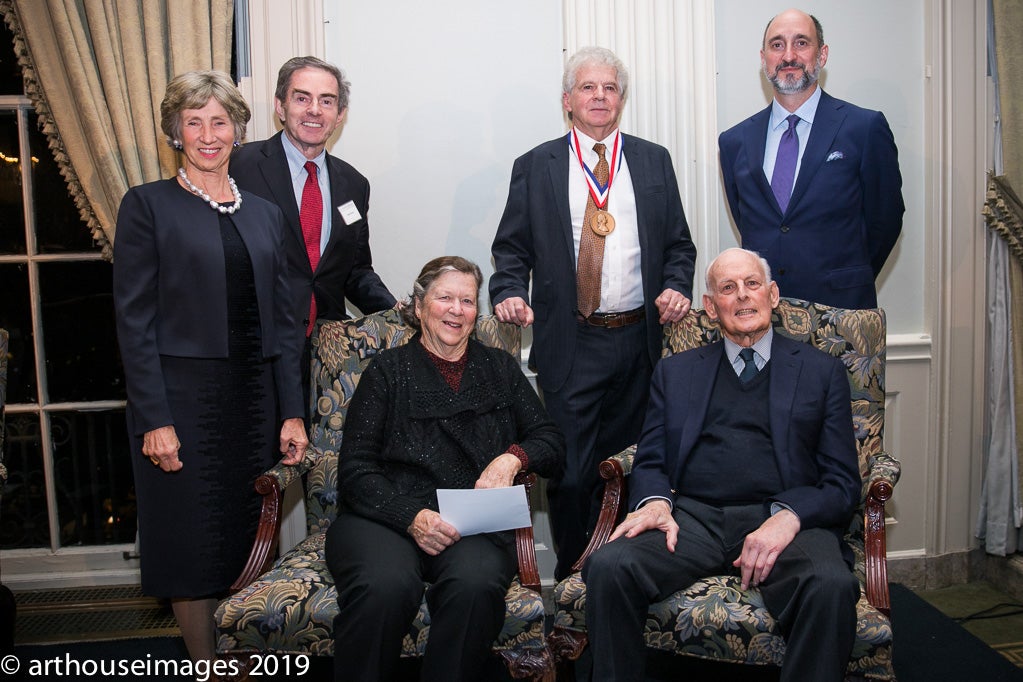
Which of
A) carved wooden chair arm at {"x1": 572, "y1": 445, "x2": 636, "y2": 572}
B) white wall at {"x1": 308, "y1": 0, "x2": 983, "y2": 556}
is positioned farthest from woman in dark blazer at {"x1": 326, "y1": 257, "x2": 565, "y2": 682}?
white wall at {"x1": 308, "y1": 0, "x2": 983, "y2": 556}

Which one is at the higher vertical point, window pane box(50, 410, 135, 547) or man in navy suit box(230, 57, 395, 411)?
man in navy suit box(230, 57, 395, 411)

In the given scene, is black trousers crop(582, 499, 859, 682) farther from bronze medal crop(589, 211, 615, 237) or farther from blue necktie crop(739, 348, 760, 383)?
bronze medal crop(589, 211, 615, 237)

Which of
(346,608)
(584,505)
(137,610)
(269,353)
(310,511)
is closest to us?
(346,608)

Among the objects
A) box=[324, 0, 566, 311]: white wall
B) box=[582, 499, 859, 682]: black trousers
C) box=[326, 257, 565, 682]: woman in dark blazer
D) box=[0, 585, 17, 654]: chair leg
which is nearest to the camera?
box=[582, 499, 859, 682]: black trousers

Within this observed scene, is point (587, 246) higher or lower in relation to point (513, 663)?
higher

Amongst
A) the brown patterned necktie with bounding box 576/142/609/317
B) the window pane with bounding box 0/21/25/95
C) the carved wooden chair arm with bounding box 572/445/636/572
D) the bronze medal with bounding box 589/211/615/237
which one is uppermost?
the window pane with bounding box 0/21/25/95

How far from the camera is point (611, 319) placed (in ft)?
9.44

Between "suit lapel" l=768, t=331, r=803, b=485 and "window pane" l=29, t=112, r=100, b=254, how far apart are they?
290 centimetres

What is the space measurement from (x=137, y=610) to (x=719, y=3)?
3559 millimetres

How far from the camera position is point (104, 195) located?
324 cm

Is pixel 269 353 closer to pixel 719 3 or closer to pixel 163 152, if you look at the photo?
pixel 163 152

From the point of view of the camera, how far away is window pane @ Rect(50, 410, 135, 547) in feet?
12.2

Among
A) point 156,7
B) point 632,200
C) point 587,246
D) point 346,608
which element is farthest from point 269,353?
point 156,7

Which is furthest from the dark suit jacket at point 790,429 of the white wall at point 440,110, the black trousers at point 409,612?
the white wall at point 440,110
